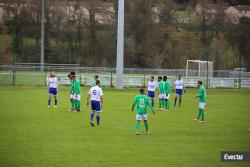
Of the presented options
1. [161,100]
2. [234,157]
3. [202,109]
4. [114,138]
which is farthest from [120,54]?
[234,157]

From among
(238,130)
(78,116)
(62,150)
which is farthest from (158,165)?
(78,116)

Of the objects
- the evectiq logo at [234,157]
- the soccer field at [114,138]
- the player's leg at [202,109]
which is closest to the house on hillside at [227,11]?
the soccer field at [114,138]

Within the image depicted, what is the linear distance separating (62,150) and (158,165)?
367 centimetres

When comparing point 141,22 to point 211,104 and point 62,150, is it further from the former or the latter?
point 62,150

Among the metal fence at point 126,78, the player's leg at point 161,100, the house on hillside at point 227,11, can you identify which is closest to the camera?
the player's leg at point 161,100

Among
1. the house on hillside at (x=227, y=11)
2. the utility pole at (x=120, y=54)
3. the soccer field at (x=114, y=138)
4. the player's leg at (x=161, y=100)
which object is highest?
the house on hillside at (x=227, y=11)

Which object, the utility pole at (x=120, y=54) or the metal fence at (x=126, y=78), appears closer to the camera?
the utility pole at (x=120, y=54)

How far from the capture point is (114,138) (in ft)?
64.7

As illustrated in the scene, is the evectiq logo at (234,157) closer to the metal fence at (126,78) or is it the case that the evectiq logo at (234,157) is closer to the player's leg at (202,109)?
the player's leg at (202,109)

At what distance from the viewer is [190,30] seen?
323 feet

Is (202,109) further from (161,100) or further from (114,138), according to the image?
(114,138)

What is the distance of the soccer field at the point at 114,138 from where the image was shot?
1560cm

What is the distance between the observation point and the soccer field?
51.2ft

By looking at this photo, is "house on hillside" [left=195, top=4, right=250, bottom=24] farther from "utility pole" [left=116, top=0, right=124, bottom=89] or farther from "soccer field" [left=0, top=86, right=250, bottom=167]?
"soccer field" [left=0, top=86, right=250, bottom=167]
